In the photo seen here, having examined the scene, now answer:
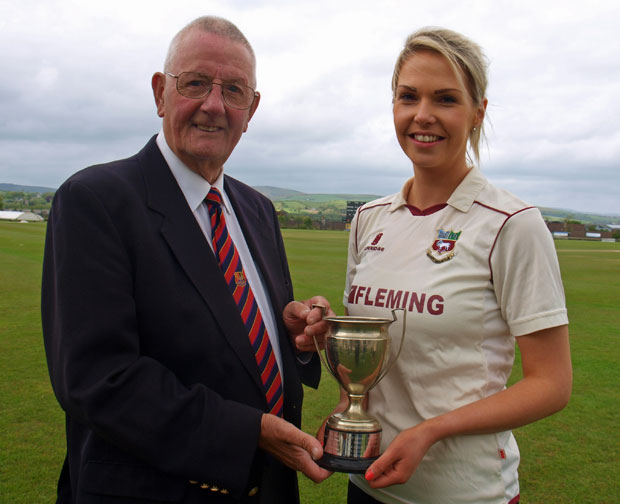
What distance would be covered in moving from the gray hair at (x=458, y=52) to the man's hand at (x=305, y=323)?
3.98 feet

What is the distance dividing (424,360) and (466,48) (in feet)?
4.53

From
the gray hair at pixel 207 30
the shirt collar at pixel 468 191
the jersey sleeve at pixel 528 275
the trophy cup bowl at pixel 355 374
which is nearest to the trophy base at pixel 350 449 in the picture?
the trophy cup bowl at pixel 355 374

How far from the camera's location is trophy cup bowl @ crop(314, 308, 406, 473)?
91.0 inches

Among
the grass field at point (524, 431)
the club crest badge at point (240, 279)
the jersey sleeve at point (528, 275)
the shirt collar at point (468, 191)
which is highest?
the shirt collar at point (468, 191)

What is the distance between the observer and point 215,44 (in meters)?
2.61

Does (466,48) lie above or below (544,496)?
above

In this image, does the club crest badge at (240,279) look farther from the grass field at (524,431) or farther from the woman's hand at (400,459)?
the grass field at (524,431)

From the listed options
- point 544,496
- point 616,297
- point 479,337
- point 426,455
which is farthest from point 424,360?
point 616,297

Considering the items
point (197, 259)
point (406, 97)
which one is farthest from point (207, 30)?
point (197, 259)

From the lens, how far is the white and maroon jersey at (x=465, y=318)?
2.28 metres

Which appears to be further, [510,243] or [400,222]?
[400,222]

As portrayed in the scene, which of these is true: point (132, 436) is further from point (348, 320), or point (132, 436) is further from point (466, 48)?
point (466, 48)

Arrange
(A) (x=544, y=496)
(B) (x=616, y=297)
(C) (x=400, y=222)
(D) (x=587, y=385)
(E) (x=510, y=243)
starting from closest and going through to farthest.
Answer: (E) (x=510, y=243)
(C) (x=400, y=222)
(A) (x=544, y=496)
(D) (x=587, y=385)
(B) (x=616, y=297)

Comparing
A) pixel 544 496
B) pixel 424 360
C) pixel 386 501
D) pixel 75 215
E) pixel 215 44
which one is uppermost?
pixel 215 44
